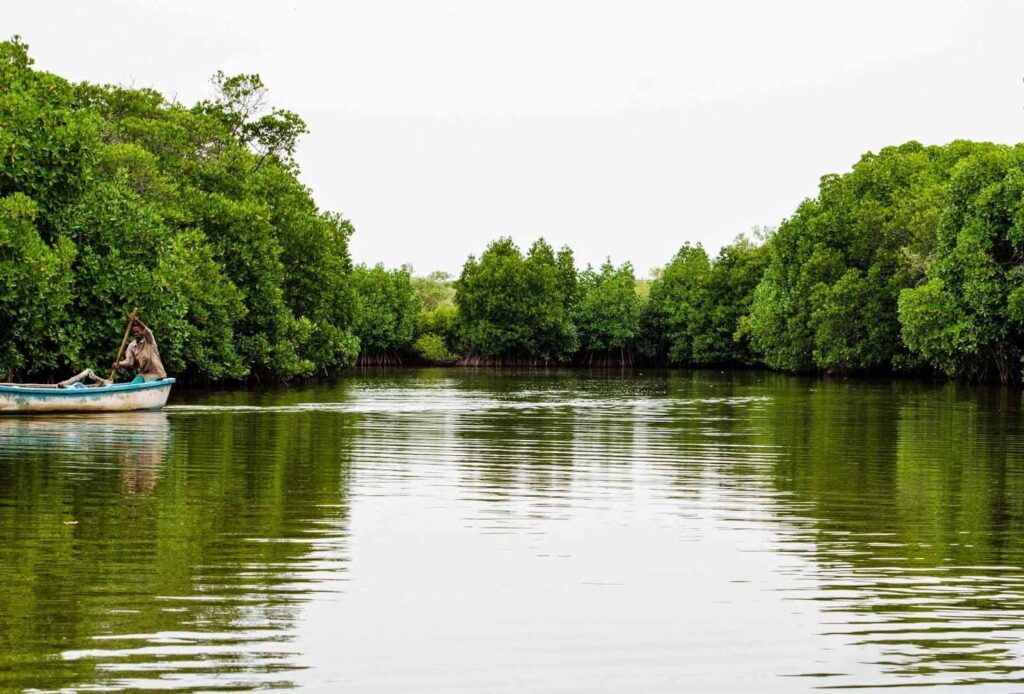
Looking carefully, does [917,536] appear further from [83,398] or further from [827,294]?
[827,294]

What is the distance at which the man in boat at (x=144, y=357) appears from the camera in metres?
28.3

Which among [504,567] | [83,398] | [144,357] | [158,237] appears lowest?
[504,567]

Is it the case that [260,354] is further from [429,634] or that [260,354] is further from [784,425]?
[429,634]

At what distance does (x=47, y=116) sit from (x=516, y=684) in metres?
26.9

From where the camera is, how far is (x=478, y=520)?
38.7 feet

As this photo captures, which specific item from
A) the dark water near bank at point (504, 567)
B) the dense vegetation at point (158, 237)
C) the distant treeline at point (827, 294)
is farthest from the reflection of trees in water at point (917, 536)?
the distant treeline at point (827, 294)

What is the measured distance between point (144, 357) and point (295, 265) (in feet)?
95.5

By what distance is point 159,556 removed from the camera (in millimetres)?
9344

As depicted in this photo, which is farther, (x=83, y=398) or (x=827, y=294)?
(x=827, y=294)

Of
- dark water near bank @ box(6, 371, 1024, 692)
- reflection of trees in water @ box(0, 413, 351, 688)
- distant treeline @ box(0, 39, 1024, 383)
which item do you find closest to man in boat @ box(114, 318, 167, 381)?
distant treeline @ box(0, 39, 1024, 383)

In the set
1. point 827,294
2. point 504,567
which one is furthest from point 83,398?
point 827,294

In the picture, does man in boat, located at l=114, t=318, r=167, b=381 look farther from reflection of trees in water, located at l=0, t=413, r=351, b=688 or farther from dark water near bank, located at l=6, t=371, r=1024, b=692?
reflection of trees in water, located at l=0, t=413, r=351, b=688

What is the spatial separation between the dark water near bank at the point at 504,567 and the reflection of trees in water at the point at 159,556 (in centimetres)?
3

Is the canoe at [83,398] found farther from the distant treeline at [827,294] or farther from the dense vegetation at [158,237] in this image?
the distant treeline at [827,294]
